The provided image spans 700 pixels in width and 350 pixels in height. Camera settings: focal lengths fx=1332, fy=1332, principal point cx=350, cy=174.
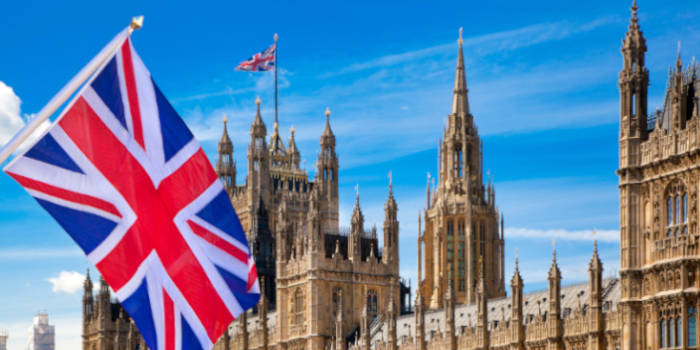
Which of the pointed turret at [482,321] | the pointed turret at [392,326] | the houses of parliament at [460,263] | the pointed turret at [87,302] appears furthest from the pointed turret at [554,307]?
the pointed turret at [87,302]

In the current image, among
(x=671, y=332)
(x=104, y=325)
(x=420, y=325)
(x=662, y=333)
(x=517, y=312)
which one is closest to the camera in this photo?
(x=671, y=332)

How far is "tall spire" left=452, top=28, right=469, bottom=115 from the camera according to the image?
139 meters

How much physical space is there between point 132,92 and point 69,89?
2.95 metres

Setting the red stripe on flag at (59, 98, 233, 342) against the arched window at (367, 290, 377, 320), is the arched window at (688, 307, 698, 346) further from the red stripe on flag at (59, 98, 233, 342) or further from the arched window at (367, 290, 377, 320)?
the arched window at (367, 290, 377, 320)

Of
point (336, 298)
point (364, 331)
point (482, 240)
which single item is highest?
point (482, 240)

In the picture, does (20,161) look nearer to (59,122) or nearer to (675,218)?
(59,122)

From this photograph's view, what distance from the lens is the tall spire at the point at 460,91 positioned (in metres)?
139

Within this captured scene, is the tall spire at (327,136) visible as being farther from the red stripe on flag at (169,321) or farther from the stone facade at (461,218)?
the red stripe on flag at (169,321)

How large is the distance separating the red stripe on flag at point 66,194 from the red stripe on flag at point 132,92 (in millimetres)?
1265

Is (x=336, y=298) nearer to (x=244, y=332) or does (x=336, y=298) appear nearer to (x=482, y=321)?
(x=244, y=332)

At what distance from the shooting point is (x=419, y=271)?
13950 centimetres

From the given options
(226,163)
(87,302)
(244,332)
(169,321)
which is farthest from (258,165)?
(169,321)

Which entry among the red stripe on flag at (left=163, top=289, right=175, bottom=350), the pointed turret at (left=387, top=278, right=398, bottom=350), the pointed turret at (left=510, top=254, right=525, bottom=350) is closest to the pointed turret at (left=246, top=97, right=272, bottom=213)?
the pointed turret at (left=387, top=278, right=398, bottom=350)

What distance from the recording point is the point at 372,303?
11350 centimetres
